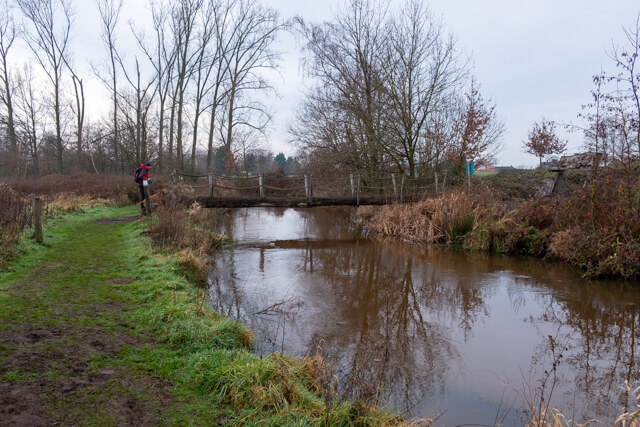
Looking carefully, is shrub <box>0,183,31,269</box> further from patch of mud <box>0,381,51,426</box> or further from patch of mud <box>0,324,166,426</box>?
patch of mud <box>0,381,51,426</box>

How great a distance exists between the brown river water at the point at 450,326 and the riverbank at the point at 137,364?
54cm

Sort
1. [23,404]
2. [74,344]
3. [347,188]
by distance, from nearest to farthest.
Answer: [23,404] → [74,344] → [347,188]

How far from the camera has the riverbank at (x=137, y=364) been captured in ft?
9.93

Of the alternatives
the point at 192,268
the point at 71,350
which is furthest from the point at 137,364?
the point at 192,268

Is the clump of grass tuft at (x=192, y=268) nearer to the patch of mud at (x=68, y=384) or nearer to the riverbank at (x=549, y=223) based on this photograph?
the patch of mud at (x=68, y=384)

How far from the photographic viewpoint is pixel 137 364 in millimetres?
3764

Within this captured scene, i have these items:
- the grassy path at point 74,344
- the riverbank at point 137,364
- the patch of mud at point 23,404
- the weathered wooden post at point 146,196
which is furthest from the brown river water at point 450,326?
the weathered wooden post at point 146,196

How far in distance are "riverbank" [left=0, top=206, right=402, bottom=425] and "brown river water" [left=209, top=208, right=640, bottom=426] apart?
0.54m

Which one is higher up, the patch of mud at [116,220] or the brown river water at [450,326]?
the patch of mud at [116,220]

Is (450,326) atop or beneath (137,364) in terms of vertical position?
beneath

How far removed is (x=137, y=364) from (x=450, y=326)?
4.37 meters

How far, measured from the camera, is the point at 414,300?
7.46 meters

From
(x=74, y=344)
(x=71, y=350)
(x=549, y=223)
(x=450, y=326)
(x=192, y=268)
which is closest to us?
(x=71, y=350)

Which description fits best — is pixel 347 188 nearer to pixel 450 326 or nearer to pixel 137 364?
pixel 450 326
